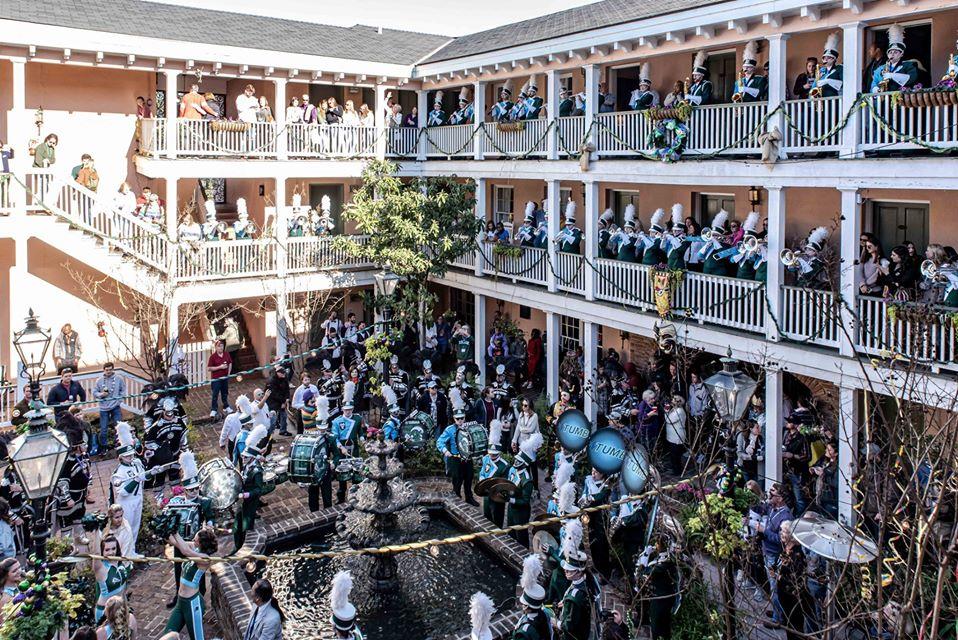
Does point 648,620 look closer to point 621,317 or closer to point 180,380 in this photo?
point 621,317

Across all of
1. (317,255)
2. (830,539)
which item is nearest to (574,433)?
(830,539)

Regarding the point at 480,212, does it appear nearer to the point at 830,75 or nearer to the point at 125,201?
the point at 125,201

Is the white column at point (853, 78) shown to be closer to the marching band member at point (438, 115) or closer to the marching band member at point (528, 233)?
the marching band member at point (528, 233)

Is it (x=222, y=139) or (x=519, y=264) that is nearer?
(x=519, y=264)

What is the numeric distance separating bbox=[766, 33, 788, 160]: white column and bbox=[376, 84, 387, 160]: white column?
12422mm

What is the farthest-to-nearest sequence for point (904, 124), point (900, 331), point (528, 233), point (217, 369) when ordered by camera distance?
point (528, 233) → point (217, 369) → point (904, 124) → point (900, 331)

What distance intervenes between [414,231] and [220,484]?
9.87 metres

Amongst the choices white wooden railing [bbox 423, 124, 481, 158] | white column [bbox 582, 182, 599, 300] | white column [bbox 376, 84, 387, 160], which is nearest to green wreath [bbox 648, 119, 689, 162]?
white column [bbox 582, 182, 599, 300]

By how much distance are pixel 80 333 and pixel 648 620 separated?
1678 cm

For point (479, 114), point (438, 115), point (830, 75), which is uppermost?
point (438, 115)

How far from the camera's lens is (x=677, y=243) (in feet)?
51.4

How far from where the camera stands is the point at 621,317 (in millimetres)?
17094

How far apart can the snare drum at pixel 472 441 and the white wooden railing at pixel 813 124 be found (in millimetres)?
6868

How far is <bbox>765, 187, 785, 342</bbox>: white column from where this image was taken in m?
13.9
